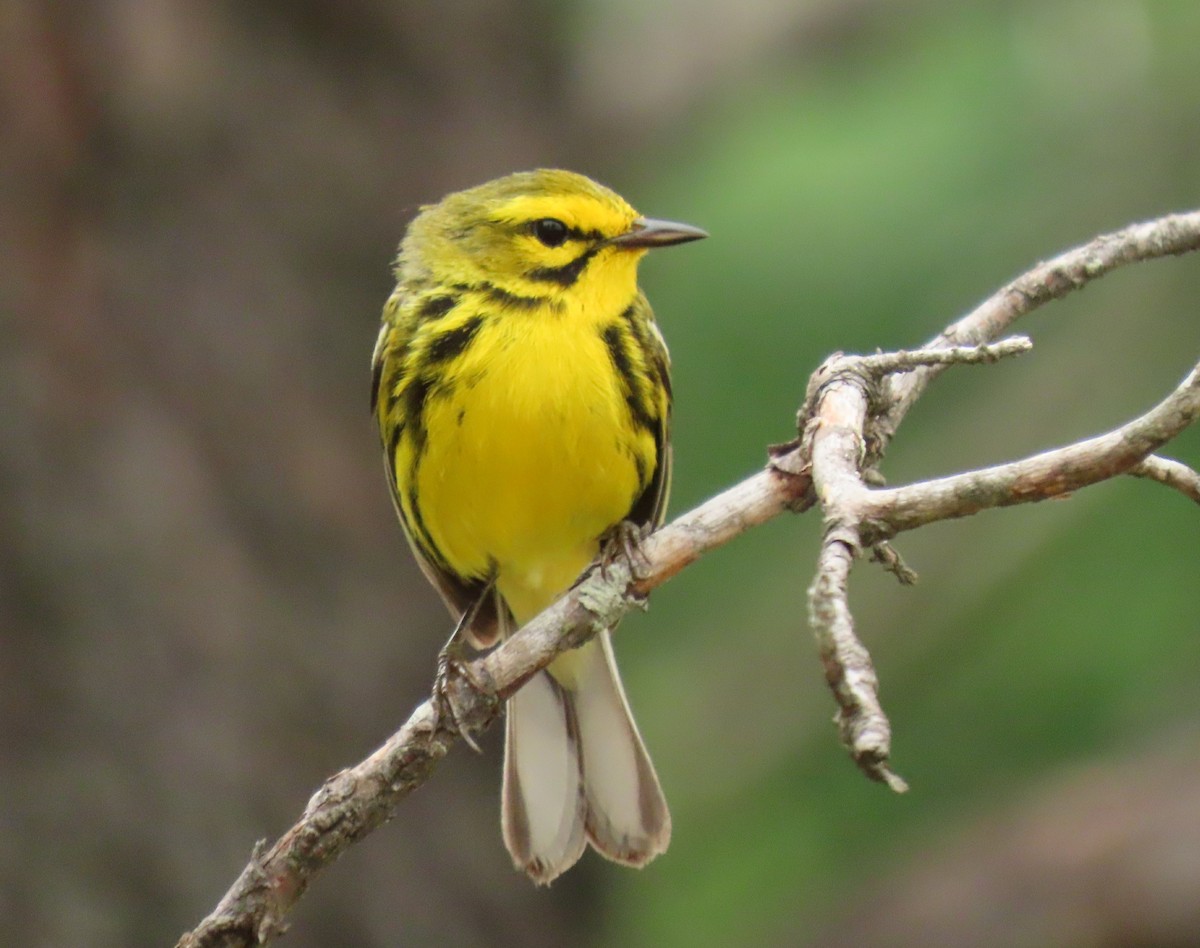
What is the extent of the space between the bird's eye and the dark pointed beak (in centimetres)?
11

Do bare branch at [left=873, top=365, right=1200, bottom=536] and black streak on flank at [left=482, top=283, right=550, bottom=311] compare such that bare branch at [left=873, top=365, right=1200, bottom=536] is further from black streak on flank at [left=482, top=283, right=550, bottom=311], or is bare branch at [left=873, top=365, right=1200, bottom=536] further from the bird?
black streak on flank at [left=482, top=283, right=550, bottom=311]

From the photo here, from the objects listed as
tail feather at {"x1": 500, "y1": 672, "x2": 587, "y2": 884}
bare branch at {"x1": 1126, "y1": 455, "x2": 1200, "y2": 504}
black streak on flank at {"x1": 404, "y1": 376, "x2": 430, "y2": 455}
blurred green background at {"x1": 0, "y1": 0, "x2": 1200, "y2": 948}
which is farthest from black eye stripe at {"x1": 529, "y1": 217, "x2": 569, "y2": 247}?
bare branch at {"x1": 1126, "y1": 455, "x2": 1200, "y2": 504}

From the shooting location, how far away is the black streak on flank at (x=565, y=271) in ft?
11.9

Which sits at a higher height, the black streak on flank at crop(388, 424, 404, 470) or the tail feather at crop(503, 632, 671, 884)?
the black streak on flank at crop(388, 424, 404, 470)

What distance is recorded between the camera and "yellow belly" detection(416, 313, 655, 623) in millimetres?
3375

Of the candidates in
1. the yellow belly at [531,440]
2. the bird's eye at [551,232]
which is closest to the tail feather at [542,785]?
the yellow belly at [531,440]

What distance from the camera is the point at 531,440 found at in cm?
337

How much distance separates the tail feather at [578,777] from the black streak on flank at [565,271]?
0.86 metres

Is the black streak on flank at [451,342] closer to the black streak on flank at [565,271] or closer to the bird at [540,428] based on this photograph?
the bird at [540,428]

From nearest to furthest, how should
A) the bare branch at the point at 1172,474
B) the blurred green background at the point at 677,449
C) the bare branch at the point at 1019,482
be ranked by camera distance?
1. the bare branch at the point at 1019,482
2. the bare branch at the point at 1172,474
3. the blurred green background at the point at 677,449

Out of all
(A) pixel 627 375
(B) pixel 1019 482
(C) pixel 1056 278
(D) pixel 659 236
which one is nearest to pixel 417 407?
(A) pixel 627 375

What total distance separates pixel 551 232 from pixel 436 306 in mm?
296

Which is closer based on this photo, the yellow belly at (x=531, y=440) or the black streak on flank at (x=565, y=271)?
the yellow belly at (x=531, y=440)

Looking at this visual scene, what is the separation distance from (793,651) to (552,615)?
2706 mm
